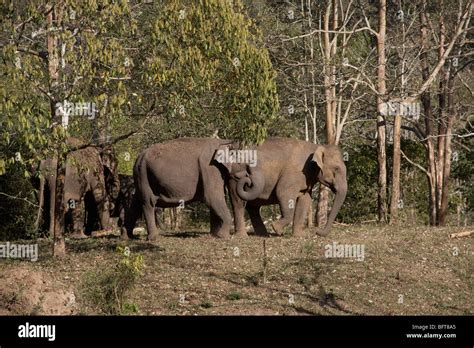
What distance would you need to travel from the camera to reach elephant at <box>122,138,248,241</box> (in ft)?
86.0

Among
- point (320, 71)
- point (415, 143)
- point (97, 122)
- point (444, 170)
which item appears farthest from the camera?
point (415, 143)

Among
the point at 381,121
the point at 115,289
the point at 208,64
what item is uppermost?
the point at 208,64

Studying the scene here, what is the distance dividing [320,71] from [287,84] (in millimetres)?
1052

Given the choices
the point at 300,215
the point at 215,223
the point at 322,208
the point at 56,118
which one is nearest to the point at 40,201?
the point at 215,223

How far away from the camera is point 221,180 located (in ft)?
87.1

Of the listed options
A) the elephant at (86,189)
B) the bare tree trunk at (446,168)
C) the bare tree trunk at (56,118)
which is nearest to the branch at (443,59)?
the bare tree trunk at (446,168)

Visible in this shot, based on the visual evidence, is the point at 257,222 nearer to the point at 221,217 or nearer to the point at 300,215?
the point at 300,215

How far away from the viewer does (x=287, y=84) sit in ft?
108

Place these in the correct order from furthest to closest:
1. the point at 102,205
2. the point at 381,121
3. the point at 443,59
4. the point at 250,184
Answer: the point at 443,59 < the point at 381,121 < the point at 102,205 < the point at 250,184

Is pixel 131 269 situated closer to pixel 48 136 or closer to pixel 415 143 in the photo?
pixel 48 136

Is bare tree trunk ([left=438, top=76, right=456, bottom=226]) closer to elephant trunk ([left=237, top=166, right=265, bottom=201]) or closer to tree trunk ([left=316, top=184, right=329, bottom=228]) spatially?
tree trunk ([left=316, top=184, right=329, bottom=228])

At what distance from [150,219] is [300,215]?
3798 millimetres
